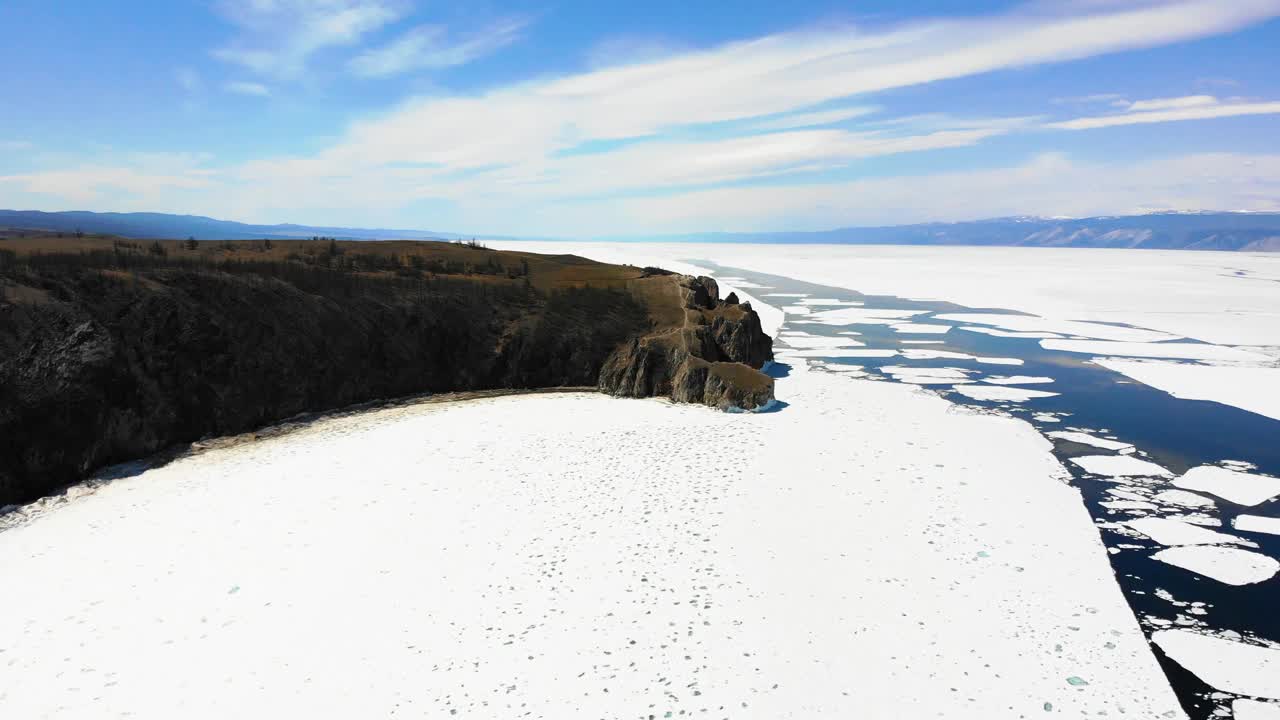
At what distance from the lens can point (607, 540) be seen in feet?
41.4

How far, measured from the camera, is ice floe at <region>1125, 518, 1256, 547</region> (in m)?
12.6

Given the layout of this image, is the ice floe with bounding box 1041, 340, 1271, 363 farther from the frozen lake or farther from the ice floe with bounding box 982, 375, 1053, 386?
the frozen lake

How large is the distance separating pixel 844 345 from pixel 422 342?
22.7 meters

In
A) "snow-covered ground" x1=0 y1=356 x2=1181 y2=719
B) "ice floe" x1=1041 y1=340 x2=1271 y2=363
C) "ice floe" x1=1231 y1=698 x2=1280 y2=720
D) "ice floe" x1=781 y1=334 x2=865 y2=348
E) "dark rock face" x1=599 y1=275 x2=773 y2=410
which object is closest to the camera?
"ice floe" x1=1231 y1=698 x2=1280 y2=720

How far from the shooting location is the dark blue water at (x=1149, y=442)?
10.2 m

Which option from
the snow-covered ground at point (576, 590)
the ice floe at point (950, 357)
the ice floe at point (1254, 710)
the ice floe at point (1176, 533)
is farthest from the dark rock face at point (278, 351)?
the ice floe at point (1254, 710)

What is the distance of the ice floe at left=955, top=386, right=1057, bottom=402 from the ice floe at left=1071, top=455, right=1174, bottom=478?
6394 mm

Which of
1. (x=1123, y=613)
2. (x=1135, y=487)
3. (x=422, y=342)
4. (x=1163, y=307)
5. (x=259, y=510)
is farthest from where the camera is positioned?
(x=1163, y=307)

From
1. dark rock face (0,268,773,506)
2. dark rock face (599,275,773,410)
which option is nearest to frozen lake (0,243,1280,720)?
dark rock face (599,275,773,410)

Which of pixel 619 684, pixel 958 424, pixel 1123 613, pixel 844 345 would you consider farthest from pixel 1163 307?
pixel 619 684

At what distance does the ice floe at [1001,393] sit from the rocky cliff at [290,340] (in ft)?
26.6

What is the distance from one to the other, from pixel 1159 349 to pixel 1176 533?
26243mm

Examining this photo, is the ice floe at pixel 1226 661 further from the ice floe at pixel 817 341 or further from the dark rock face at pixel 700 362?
the ice floe at pixel 817 341

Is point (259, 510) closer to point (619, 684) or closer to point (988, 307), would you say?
point (619, 684)
